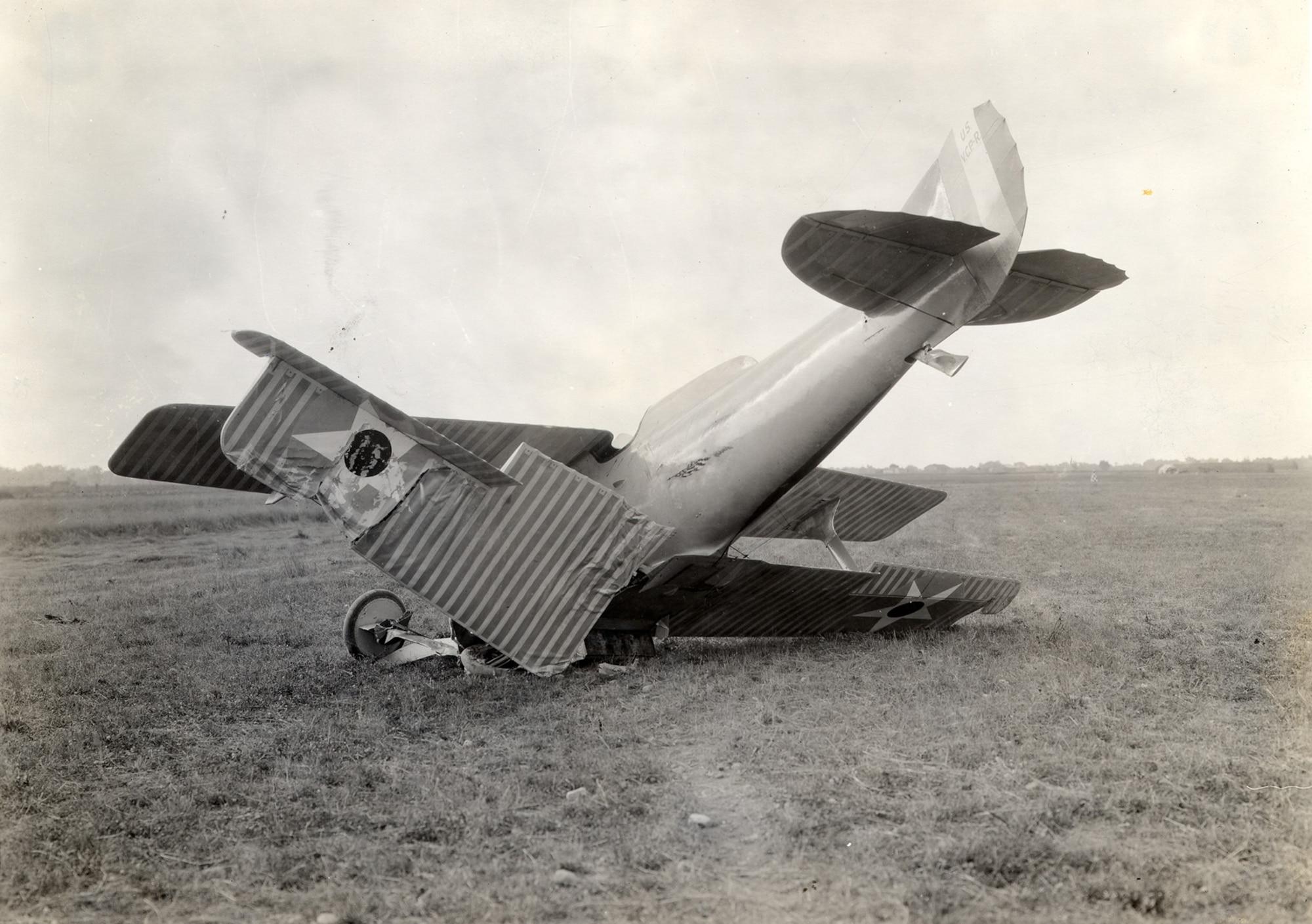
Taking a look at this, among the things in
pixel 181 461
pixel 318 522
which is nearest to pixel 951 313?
pixel 181 461

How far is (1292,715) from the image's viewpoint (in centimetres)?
528

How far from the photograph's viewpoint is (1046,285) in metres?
6.00

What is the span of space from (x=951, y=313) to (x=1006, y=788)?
307cm

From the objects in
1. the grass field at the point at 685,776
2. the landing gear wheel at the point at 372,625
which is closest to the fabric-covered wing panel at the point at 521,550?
the grass field at the point at 685,776

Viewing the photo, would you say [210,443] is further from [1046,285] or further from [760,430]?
[1046,285]

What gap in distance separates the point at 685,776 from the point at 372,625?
4.24 m

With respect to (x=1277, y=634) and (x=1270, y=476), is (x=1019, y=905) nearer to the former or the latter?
(x=1277, y=634)

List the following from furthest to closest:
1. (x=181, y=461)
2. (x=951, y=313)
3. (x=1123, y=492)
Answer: (x=1123, y=492)
(x=181, y=461)
(x=951, y=313)

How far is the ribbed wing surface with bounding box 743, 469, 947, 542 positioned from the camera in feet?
27.8

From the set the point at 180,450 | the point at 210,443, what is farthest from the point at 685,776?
the point at 180,450

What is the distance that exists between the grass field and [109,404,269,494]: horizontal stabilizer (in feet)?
5.55

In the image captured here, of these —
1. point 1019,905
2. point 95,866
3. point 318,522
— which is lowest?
point 318,522

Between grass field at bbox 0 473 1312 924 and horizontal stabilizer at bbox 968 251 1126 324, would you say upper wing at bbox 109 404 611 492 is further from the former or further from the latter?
horizontal stabilizer at bbox 968 251 1126 324

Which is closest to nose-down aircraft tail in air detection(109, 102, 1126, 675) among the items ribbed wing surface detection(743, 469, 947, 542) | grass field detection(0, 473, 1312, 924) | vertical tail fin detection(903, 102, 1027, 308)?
vertical tail fin detection(903, 102, 1027, 308)
